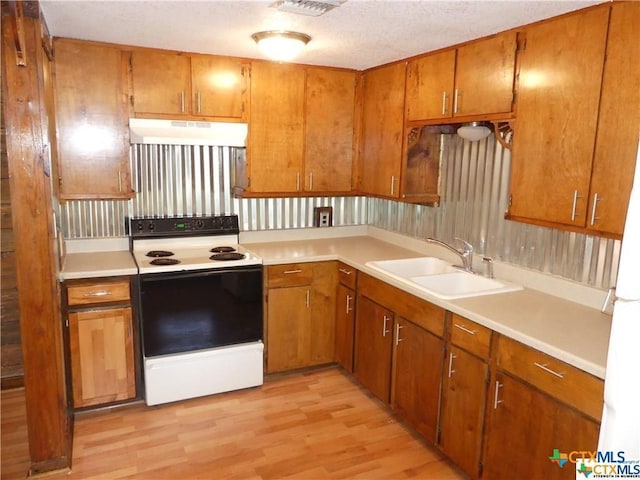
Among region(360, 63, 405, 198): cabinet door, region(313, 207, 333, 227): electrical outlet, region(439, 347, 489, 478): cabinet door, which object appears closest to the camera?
region(439, 347, 489, 478): cabinet door

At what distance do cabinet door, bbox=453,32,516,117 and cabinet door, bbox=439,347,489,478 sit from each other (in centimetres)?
132

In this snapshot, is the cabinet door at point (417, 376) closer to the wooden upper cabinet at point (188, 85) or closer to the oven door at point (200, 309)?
the oven door at point (200, 309)

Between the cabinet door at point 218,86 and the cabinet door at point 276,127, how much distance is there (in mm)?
103

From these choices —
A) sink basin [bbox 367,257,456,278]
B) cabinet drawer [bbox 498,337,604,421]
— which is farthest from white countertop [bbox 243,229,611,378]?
sink basin [bbox 367,257,456,278]

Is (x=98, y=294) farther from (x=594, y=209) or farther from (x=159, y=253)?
(x=594, y=209)

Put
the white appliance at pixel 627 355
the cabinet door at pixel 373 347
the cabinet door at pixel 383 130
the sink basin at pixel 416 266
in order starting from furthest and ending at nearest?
the cabinet door at pixel 383 130
the sink basin at pixel 416 266
the cabinet door at pixel 373 347
the white appliance at pixel 627 355

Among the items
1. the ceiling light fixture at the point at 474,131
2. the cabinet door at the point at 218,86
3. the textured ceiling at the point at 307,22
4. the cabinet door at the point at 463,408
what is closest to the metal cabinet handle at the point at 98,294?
the cabinet door at the point at 218,86

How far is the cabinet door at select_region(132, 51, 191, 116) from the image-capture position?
317 centimetres

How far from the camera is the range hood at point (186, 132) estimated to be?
3186 millimetres

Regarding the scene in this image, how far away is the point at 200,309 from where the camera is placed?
3.19m

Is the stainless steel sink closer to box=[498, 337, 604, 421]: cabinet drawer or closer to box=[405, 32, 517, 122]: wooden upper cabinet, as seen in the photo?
box=[498, 337, 604, 421]: cabinet drawer

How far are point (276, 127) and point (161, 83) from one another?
2.79ft

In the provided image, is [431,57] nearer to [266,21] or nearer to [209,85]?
[266,21]

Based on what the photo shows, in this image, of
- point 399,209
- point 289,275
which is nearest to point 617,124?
point 399,209
